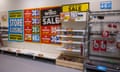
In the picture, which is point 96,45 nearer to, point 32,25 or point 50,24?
point 50,24

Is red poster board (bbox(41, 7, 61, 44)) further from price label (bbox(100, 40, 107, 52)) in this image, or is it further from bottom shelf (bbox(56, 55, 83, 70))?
price label (bbox(100, 40, 107, 52))

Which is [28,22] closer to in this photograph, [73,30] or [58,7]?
[58,7]

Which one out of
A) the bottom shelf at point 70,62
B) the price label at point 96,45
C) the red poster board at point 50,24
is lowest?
the bottom shelf at point 70,62

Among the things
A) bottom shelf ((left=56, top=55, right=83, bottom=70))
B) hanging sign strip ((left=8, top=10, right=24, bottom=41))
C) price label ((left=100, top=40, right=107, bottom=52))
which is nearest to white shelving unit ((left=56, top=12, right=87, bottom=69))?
bottom shelf ((left=56, top=55, right=83, bottom=70))

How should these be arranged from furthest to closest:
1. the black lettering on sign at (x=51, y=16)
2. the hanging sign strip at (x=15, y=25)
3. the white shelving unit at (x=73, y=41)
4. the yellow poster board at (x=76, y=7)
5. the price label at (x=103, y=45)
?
the hanging sign strip at (x=15, y=25) → the black lettering on sign at (x=51, y=16) → the yellow poster board at (x=76, y=7) → the white shelving unit at (x=73, y=41) → the price label at (x=103, y=45)

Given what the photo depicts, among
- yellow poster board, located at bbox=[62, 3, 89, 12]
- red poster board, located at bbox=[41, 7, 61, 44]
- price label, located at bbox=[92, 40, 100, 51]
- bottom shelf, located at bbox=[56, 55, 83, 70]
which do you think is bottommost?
bottom shelf, located at bbox=[56, 55, 83, 70]

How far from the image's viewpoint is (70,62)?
509 centimetres

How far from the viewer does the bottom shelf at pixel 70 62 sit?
193 inches

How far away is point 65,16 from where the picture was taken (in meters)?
5.38

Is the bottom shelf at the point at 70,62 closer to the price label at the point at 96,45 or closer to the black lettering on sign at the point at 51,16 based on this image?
the price label at the point at 96,45

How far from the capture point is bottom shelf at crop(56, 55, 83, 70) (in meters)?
4.90

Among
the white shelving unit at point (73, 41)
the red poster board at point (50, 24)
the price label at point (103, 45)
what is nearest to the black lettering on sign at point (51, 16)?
the red poster board at point (50, 24)

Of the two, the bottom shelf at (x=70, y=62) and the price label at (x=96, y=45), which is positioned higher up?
the price label at (x=96, y=45)

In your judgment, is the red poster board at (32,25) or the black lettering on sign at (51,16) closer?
the black lettering on sign at (51,16)
